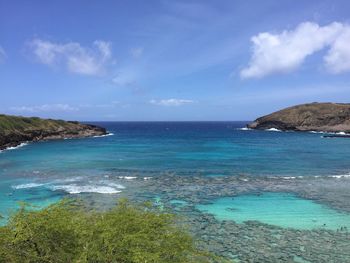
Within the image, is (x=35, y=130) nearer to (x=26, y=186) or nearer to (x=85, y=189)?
(x=26, y=186)

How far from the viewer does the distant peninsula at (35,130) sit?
114 meters

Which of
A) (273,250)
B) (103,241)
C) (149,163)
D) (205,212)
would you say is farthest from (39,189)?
(103,241)

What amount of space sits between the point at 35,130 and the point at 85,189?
95073 mm

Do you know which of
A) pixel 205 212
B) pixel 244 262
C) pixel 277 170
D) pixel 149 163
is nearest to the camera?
pixel 244 262

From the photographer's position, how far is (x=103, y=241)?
54.0ft

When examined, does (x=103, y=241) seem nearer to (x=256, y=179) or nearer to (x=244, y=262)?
(x=244, y=262)

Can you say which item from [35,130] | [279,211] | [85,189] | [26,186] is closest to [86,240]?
[279,211]

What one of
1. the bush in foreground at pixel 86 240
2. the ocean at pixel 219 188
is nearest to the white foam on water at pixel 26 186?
the ocean at pixel 219 188

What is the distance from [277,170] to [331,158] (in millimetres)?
23178

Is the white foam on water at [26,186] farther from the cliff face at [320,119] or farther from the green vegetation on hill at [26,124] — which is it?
the cliff face at [320,119]

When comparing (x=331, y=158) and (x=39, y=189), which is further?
(x=331, y=158)

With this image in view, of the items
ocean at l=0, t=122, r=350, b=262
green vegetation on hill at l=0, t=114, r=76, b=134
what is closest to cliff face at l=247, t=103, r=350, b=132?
ocean at l=0, t=122, r=350, b=262

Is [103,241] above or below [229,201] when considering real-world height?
above

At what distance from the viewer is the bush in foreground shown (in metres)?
15.6
